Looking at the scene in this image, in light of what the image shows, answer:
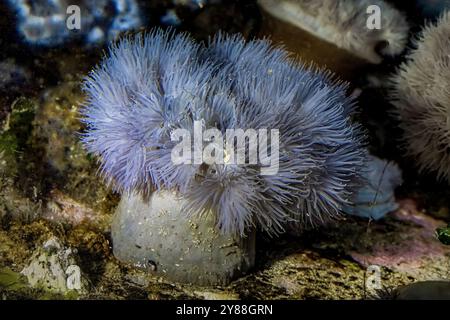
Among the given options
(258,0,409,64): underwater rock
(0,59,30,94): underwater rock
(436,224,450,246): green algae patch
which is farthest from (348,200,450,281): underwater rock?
(0,59,30,94): underwater rock

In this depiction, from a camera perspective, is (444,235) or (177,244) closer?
(177,244)

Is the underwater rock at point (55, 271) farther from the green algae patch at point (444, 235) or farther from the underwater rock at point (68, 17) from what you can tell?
the green algae patch at point (444, 235)

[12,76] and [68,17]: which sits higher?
[68,17]

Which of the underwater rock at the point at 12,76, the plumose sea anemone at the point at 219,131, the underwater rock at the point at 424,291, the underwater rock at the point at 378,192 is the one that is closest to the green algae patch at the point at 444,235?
the underwater rock at the point at 378,192

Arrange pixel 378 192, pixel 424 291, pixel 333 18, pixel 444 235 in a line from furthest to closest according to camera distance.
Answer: pixel 378 192 < pixel 333 18 < pixel 444 235 < pixel 424 291

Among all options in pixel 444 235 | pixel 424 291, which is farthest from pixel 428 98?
pixel 424 291

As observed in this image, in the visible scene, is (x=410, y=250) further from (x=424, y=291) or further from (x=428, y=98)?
(x=428, y=98)
